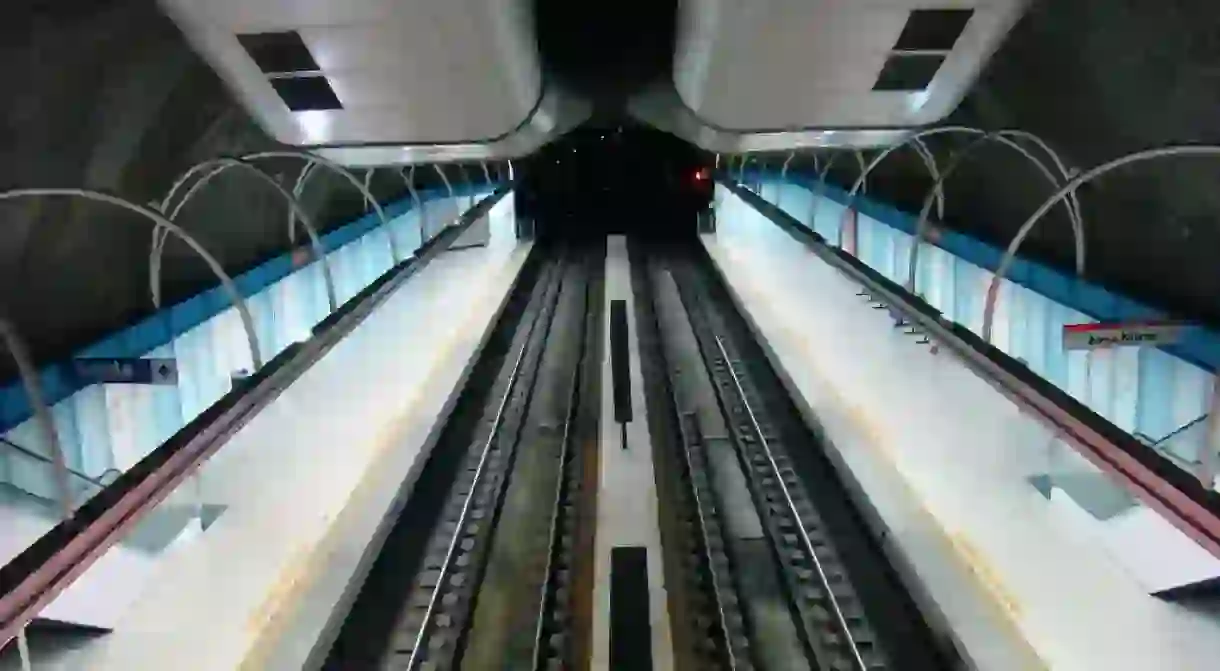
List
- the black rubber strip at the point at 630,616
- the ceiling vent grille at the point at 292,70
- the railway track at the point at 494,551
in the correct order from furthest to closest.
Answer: the ceiling vent grille at the point at 292,70 → the railway track at the point at 494,551 → the black rubber strip at the point at 630,616

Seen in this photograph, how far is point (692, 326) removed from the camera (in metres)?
11.9

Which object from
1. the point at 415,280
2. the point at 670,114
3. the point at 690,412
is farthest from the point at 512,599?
the point at 415,280

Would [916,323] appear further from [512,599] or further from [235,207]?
[235,207]

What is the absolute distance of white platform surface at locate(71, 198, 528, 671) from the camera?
17.1 feet

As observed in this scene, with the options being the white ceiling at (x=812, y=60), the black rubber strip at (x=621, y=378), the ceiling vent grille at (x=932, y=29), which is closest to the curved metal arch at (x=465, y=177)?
the white ceiling at (x=812, y=60)

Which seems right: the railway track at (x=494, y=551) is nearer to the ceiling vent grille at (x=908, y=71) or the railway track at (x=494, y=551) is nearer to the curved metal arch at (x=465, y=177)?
the ceiling vent grille at (x=908, y=71)

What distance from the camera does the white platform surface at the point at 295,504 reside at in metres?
5.20

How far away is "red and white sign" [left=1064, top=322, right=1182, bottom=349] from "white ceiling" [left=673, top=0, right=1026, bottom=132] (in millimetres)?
1856

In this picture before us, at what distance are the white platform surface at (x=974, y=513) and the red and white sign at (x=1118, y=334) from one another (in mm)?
870

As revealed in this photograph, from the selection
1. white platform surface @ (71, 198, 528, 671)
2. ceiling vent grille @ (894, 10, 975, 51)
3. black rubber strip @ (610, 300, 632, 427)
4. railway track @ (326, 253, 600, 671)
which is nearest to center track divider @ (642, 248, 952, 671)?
black rubber strip @ (610, 300, 632, 427)

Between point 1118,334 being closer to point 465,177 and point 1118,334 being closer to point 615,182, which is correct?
point 465,177

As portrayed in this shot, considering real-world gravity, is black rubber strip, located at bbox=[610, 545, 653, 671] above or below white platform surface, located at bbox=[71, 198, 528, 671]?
above

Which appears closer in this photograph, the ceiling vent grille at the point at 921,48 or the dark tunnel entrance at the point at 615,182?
the ceiling vent grille at the point at 921,48

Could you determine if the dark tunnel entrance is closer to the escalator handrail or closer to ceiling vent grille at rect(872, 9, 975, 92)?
ceiling vent grille at rect(872, 9, 975, 92)
